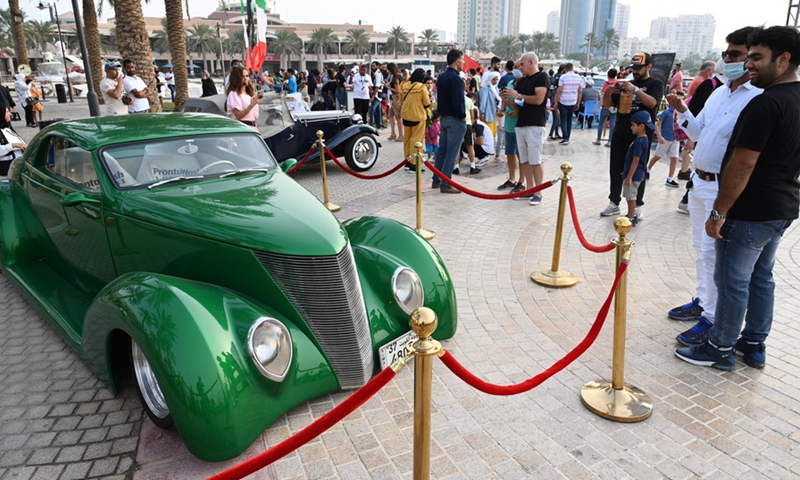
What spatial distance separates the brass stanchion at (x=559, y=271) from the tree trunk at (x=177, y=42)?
14.1 m

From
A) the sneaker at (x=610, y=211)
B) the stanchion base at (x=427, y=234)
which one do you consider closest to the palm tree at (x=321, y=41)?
the sneaker at (x=610, y=211)

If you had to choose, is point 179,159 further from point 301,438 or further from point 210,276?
point 301,438

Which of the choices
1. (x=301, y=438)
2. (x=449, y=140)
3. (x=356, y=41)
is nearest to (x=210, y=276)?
(x=301, y=438)

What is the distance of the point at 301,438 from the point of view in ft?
6.29

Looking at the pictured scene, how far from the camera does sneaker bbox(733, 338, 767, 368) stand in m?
3.75

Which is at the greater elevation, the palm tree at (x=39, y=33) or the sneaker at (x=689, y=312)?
the palm tree at (x=39, y=33)

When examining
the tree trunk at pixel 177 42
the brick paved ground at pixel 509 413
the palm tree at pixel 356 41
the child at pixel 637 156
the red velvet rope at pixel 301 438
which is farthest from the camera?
the palm tree at pixel 356 41

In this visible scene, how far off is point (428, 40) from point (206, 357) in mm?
124925

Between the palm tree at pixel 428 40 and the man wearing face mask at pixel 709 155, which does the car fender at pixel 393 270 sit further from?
the palm tree at pixel 428 40

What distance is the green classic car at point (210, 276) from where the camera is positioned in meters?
2.70

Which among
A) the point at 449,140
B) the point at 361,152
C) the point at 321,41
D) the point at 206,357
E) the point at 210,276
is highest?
the point at 321,41

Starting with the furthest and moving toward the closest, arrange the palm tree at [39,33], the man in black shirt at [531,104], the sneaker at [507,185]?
the palm tree at [39,33] < the sneaker at [507,185] < the man in black shirt at [531,104]

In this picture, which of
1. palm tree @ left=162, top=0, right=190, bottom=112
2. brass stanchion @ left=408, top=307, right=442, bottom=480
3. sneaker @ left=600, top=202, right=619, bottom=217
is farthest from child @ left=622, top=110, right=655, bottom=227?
palm tree @ left=162, top=0, right=190, bottom=112

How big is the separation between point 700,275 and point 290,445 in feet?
12.6
